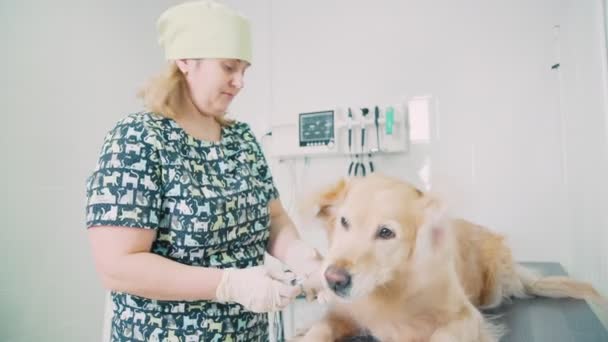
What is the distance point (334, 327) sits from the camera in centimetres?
102

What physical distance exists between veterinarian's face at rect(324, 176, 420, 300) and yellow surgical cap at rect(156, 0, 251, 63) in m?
0.54

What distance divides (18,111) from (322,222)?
1.48m

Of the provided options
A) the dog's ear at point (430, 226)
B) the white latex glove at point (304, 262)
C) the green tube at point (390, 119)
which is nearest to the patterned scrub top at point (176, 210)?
the white latex glove at point (304, 262)

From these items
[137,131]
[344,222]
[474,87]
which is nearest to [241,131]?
[137,131]

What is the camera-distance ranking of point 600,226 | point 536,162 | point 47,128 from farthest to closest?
point 536,162, point 47,128, point 600,226

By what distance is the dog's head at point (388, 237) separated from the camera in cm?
86

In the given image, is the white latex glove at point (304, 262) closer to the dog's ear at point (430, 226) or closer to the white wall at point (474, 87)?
the dog's ear at point (430, 226)

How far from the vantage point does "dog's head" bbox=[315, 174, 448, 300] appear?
2.83 feet

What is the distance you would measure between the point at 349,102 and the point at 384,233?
1.60 m

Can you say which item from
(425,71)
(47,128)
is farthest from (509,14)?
(47,128)

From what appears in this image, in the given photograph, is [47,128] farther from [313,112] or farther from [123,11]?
[313,112]

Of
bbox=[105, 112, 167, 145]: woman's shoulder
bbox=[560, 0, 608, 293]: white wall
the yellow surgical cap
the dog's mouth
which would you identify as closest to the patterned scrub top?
bbox=[105, 112, 167, 145]: woman's shoulder

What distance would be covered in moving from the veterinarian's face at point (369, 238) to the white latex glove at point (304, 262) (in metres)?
0.10

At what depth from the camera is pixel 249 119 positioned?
274cm
